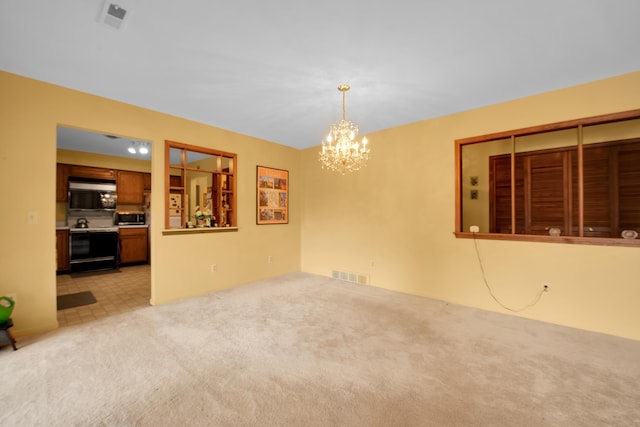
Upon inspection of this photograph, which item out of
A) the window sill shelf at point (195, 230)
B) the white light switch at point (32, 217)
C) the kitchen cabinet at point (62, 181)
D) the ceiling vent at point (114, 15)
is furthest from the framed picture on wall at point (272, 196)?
the kitchen cabinet at point (62, 181)

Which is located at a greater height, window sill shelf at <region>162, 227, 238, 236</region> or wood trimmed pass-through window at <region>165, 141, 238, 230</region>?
wood trimmed pass-through window at <region>165, 141, 238, 230</region>

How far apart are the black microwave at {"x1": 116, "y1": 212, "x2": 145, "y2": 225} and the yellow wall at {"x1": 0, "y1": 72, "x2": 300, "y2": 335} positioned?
375 cm

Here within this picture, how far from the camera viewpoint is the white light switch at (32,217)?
2832 mm

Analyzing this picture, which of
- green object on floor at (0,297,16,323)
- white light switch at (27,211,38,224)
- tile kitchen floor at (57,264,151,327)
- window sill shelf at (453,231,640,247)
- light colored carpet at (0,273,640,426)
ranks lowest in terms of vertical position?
tile kitchen floor at (57,264,151,327)

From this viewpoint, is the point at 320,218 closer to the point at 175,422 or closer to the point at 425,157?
the point at 425,157

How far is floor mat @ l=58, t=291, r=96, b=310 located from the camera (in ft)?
12.1

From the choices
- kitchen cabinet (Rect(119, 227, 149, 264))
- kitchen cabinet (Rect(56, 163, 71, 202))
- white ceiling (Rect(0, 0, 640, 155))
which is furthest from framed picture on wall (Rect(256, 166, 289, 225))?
kitchen cabinet (Rect(56, 163, 71, 202))

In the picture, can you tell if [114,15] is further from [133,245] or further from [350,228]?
[133,245]

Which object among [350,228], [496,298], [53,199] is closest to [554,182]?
[496,298]

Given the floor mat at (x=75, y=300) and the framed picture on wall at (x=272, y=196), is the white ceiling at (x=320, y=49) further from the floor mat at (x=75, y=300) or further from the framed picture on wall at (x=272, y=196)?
the floor mat at (x=75, y=300)

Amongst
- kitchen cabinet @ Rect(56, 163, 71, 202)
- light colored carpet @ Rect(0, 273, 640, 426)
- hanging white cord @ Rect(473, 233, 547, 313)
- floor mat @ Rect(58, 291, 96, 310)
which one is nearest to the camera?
light colored carpet @ Rect(0, 273, 640, 426)

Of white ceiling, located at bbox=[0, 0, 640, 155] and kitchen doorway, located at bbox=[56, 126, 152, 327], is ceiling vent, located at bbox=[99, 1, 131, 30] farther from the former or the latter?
kitchen doorway, located at bbox=[56, 126, 152, 327]

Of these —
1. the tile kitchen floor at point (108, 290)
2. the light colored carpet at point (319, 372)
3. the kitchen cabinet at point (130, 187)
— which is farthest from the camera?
the kitchen cabinet at point (130, 187)

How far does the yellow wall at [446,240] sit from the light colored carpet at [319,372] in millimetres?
339
